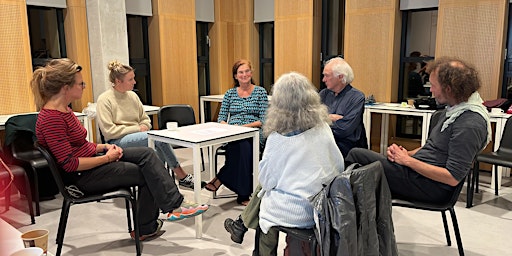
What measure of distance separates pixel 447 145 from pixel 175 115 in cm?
258

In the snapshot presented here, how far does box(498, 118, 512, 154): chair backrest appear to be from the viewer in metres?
3.57

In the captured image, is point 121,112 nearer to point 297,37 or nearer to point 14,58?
point 14,58

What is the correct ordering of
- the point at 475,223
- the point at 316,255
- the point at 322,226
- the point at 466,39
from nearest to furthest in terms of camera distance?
the point at 322,226 < the point at 316,255 < the point at 475,223 < the point at 466,39

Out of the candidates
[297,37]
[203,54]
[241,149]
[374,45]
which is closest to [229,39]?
[203,54]

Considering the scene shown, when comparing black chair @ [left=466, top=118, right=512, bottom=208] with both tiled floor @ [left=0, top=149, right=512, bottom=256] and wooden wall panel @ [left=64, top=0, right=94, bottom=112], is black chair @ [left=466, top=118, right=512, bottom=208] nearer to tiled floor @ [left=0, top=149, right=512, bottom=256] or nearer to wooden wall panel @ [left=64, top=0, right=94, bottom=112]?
tiled floor @ [left=0, top=149, right=512, bottom=256]

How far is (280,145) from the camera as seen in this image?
6.31 ft

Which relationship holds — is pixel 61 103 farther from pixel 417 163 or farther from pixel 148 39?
pixel 148 39

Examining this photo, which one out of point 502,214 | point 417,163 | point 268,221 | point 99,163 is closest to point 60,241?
point 99,163

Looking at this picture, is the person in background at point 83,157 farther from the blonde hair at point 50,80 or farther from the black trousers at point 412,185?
the black trousers at point 412,185

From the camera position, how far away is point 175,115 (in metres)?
4.00

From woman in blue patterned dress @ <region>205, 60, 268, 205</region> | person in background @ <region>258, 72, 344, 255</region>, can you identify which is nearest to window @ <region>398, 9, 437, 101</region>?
woman in blue patterned dress @ <region>205, 60, 268, 205</region>

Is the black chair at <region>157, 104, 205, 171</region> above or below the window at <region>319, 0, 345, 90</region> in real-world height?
below

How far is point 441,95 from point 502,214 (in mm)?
1630

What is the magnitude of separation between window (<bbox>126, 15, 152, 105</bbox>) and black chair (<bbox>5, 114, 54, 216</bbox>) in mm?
2067
